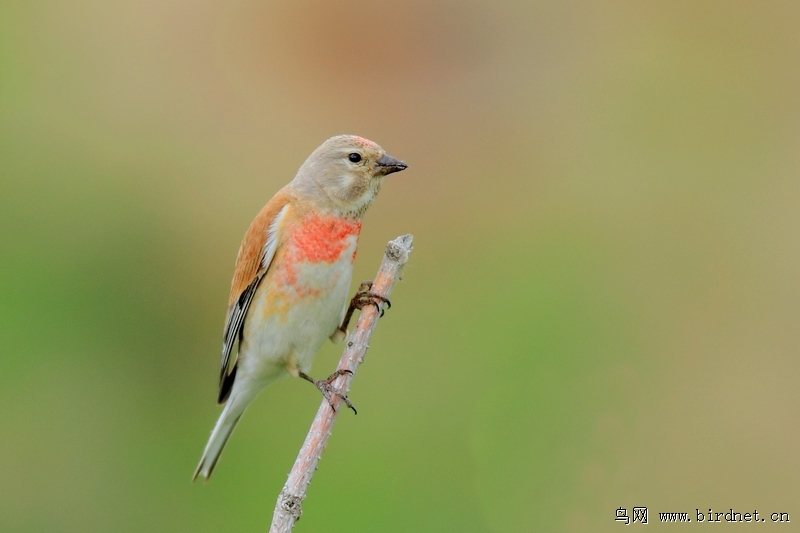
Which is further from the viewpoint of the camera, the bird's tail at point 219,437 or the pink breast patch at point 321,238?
the bird's tail at point 219,437

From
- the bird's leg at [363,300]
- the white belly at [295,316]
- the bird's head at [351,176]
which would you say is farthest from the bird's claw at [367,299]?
the bird's head at [351,176]

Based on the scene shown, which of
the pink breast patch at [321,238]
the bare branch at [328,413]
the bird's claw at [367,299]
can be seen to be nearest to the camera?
the bare branch at [328,413]

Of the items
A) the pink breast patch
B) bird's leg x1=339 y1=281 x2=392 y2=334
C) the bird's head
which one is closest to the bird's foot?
bird's leg x1=339 y1=281 x2=392 y2=334

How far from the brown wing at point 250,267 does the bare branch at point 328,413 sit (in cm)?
85

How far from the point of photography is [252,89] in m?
9.28

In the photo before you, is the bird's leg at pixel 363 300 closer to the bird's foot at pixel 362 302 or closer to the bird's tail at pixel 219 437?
the bird's foot at pixel 362 302

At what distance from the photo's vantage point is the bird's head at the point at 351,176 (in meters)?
4.41

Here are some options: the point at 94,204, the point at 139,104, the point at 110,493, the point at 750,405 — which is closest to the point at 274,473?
the point at 110,493

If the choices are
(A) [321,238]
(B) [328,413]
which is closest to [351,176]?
(A) [321,238]

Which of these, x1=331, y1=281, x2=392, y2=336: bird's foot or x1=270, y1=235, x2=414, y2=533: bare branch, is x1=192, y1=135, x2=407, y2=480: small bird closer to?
x1=331, y1=281, x2=392, y2=336: bird's foot

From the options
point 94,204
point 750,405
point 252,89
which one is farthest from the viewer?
point 252,89

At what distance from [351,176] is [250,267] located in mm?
665

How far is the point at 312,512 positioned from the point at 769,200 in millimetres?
4712

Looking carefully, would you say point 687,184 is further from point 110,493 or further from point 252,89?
point 110,493
